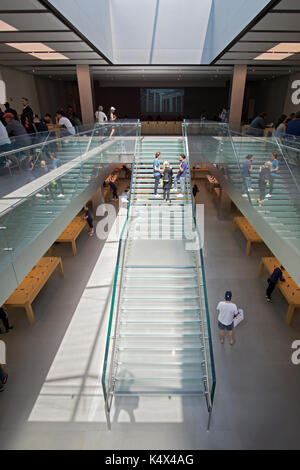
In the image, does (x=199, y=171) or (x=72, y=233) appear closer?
(x=72, y=233)

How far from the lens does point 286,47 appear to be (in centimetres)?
1054

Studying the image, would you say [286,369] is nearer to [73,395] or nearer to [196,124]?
[73,395]

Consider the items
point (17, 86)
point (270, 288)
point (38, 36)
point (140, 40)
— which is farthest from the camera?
point (17, 86)

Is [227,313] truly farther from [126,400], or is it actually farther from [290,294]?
[126,400]

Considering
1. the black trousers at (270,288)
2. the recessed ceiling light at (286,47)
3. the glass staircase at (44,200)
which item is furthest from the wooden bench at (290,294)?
the recessed ceiling light at (286,47)

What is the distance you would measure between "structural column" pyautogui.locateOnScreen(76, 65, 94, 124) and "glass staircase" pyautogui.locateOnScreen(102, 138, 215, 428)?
35.4 feet

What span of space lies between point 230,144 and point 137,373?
26.4ft

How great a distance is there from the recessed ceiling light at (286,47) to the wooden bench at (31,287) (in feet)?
36.8

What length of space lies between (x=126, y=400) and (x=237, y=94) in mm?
15852

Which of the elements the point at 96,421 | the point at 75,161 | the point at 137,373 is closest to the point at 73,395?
the point at 96,421

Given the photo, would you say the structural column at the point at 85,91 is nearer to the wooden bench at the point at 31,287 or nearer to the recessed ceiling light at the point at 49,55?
the recessed ceiling light at the point at 49,55

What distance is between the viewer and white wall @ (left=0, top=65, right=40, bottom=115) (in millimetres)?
14516

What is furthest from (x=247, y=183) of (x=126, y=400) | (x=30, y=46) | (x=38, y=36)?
(x=30, y=46)

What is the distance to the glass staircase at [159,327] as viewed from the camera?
5410 millimetres
